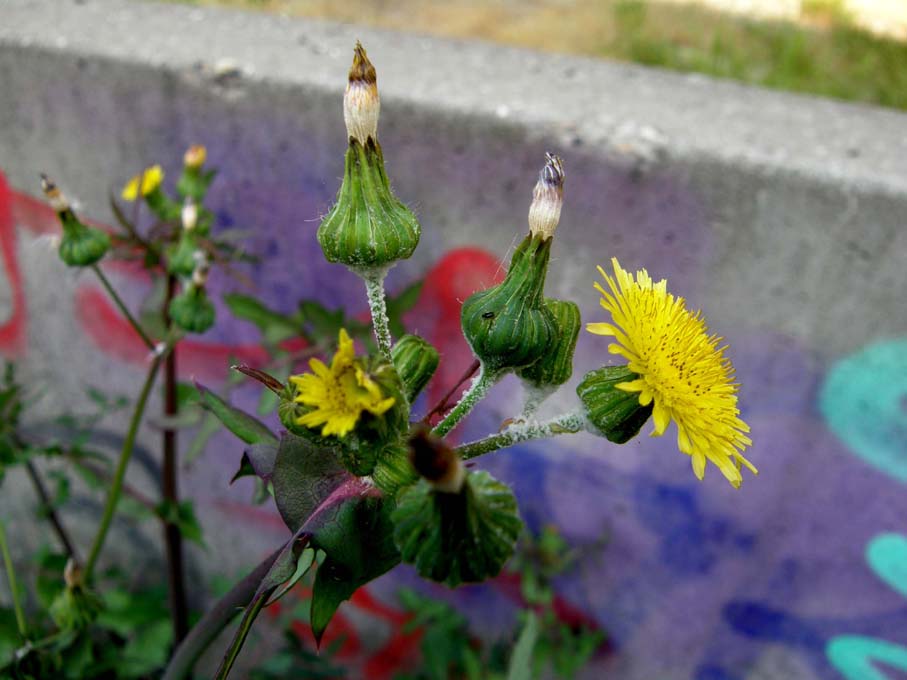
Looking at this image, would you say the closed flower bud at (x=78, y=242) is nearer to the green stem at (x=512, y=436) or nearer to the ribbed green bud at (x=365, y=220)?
the ribbed green bud at (x=365, y=220)

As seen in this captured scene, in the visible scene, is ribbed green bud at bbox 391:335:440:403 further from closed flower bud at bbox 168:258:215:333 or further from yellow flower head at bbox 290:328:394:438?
closed flower bud at bbox 168:258:215:333

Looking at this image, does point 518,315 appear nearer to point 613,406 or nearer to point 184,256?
point 613,406

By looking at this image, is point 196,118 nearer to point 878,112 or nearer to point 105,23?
point 105,23

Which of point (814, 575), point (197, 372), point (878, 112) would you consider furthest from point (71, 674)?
point (878, 112)

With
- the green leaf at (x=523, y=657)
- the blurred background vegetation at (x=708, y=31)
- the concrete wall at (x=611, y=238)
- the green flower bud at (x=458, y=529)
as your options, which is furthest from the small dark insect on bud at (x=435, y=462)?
the blurred background vegetation at (x=708, y=31)

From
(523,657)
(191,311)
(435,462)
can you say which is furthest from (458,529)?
(191,311)

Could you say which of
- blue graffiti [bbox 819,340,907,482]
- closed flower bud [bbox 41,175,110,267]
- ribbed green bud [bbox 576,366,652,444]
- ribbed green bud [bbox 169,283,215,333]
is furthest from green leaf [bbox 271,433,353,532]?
blue graffiti [bbox 819,340,907,482]
